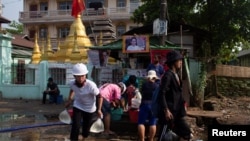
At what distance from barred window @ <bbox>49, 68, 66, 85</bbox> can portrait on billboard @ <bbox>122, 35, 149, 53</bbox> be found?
8.69 m

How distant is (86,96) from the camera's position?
6836 mm

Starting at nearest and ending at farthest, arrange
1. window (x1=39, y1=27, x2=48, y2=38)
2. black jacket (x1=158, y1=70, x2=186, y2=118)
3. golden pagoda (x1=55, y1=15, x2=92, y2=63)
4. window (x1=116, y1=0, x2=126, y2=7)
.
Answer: black jacket (x1=158, y1=70, x2=186, y2=118)
golden pagoda (x1=55, y1=15, x2=92, y2=63)
window (x1=116, y1=0, x2=126, y2=7)
window (x1=39, y1=27, x2=48, y2=38)

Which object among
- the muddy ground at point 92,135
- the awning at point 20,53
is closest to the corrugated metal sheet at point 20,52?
the awning at point 20,53

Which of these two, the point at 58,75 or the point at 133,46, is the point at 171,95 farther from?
the point at 58,75

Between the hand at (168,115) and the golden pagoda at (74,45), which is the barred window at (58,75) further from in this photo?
the hand at (168,115)

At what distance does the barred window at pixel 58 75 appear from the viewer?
20219mm

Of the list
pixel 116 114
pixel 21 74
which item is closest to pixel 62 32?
pixel 21 74

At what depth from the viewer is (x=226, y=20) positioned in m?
16.7

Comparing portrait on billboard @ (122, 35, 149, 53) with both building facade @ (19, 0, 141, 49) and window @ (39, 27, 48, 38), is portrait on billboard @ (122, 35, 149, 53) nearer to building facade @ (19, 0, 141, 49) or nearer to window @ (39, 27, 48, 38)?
building facade @ (19, 0, 141, 49)

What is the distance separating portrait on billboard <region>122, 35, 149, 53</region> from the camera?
12180mm

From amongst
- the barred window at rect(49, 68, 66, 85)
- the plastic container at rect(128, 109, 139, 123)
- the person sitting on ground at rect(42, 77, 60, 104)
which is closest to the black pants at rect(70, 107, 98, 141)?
the plastic container at rect(128, 109, 139, 123)

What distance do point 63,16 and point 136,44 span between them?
32.1 m

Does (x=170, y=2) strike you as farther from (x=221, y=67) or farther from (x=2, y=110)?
(x=2, y=110)

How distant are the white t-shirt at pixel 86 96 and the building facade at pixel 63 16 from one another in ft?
110
